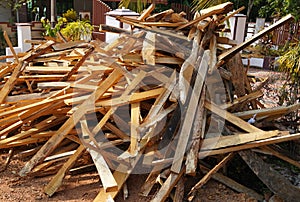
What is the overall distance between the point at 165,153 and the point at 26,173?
51.7 inches

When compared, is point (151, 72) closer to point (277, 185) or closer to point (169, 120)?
point (169, 120)

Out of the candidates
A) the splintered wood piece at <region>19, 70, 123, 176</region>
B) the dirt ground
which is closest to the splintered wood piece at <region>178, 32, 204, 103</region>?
the splintered wood piece at <region>19, 70, 123, 176</region>

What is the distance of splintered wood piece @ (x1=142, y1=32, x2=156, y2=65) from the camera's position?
3.44m

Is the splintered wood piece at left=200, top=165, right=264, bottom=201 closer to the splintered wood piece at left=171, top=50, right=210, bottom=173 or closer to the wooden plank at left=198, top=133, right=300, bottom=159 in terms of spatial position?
the wooden plank at left=198, top=133, right=300, bottom=159

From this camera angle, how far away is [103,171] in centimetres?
290

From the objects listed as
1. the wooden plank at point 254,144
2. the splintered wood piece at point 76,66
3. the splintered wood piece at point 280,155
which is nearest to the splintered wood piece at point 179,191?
the wooden plank at point 254,144

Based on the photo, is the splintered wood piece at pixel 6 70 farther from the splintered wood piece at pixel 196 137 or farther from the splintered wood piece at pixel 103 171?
the splintered wood piece at pixel 196 137

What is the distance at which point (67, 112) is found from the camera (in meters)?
3.56

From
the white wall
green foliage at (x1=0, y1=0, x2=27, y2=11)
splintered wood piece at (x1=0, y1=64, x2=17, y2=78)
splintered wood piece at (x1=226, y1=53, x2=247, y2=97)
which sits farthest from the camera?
the white wall

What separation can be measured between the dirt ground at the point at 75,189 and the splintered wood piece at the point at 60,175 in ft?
0.21

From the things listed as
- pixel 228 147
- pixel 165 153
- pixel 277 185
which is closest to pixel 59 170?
pixel 165 153

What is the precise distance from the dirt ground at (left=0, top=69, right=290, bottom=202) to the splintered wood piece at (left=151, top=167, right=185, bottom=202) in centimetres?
28

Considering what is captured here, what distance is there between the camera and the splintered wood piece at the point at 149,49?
3443mm

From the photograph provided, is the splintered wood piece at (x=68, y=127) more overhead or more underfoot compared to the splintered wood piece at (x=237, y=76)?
more underfoot
